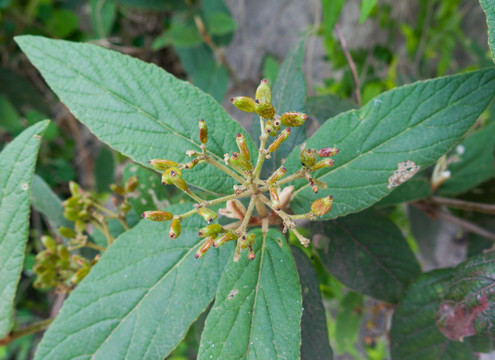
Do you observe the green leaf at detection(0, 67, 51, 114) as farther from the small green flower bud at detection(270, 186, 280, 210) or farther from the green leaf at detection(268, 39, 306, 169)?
the small green flower bud at detection(270, 186, 280, 210)

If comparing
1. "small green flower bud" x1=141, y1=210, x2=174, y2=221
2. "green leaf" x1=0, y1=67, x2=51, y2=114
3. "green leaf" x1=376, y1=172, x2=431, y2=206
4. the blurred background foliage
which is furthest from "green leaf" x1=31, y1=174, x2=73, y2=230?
"green leaf" x1=0, y1=67, x2=51, y2=114

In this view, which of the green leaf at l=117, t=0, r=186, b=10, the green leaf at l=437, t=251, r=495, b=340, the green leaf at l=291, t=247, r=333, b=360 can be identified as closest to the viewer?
the green leaf at l=437, t=251, r=495, b=340

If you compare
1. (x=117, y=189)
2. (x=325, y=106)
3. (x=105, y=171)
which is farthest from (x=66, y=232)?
(x=105, y=171)

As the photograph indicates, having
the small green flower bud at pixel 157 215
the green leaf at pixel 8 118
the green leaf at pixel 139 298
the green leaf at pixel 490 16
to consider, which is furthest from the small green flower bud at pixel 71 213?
the green leaf at pixel 8 118

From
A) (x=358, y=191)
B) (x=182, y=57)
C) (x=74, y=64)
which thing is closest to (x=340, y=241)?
(x=358, y=191)

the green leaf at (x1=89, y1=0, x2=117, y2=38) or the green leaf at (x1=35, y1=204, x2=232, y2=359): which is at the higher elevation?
the green leaf at (x1=89, y1=0, x2=117, y2=38)

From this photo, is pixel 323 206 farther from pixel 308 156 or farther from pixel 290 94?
pixel 290 94
